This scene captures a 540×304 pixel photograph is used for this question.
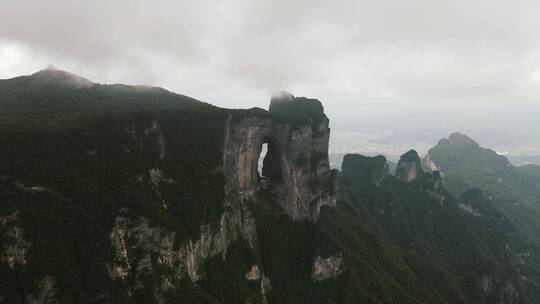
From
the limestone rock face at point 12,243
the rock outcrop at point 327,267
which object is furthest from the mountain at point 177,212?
the rock outcrop at point 327,267

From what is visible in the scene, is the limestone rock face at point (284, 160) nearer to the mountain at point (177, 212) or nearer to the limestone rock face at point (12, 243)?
the mountain at point (177, 212)

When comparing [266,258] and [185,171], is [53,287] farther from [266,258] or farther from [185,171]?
[266,258]

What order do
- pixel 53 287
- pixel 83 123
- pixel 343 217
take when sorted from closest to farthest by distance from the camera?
pixel 53 287 → pixel 83 123 → pixel 343 217

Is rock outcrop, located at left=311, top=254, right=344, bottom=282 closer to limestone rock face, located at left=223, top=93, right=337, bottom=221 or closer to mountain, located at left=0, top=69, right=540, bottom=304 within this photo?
mountain, located at left=0, top=69, right=540, bottom=304

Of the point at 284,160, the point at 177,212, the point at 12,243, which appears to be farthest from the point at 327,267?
the point at 12,243

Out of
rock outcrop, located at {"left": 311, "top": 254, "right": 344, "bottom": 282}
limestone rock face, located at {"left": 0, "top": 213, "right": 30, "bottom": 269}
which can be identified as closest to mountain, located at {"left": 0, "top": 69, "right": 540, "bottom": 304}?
limestone rock face, located at {"left": 0, "top": 213, "right": 30, "bottom": 269}

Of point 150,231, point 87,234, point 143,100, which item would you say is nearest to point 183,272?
point 150,231

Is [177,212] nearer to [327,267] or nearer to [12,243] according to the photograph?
[12,243]

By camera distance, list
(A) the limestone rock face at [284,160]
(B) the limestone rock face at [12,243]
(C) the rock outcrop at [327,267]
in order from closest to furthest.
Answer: (B) the limestone rock face at [12,243] → (A) the limestone rock face at [284,160] → (C) the rock outcrop at [327,267]
